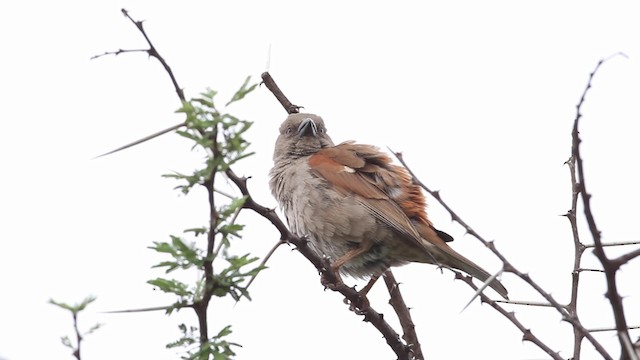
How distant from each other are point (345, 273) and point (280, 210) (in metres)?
0.74

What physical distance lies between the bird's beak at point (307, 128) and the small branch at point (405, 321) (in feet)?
5.68

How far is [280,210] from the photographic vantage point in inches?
271

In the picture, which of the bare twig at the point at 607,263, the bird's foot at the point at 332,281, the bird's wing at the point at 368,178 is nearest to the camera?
the bare twig at the point at 607,263

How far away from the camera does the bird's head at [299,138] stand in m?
7.29

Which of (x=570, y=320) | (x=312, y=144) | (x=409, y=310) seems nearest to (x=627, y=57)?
(x=570, y=320)

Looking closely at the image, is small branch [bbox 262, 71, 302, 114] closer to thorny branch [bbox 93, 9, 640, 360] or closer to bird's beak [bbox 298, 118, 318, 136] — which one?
bird's beak [bbox 298, 118, 318, 136]

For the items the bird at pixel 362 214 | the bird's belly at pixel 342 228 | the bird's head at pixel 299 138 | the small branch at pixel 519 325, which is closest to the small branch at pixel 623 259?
the small branch at pixel 519 325

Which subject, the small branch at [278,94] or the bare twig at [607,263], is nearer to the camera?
the bare twig at [607,263]

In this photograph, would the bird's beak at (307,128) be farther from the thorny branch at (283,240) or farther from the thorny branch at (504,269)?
the thorny branch at (283,240)

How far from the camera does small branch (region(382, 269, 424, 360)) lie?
5488 mm

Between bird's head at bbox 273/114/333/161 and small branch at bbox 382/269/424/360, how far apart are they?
5.53 feet

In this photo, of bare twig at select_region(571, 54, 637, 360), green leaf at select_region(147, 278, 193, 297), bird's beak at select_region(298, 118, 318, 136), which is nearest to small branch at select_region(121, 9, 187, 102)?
green leaf at select_region(147, 278, 193, 297)

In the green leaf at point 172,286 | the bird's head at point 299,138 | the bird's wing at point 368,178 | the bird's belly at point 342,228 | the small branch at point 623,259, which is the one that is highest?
the bird's head at point 299,138

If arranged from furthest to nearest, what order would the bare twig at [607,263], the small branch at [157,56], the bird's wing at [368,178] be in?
the bird's wing at [368,178], the small branch at [157,56], the bare twig at [607,263]
